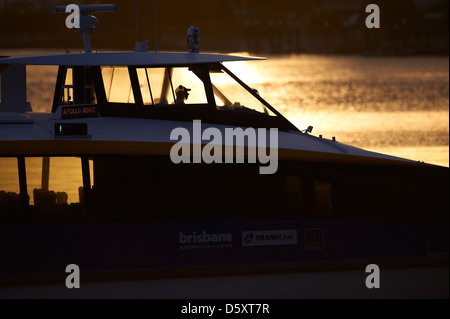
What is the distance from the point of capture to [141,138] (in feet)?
36.1

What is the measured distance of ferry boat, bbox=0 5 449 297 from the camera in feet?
35.1

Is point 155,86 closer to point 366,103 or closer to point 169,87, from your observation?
point 169,87

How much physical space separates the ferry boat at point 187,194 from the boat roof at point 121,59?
0.03m

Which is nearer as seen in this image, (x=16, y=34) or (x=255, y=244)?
(x=255, y=244)

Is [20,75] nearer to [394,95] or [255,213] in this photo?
[255,213]

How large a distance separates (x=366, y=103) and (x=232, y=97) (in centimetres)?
5545

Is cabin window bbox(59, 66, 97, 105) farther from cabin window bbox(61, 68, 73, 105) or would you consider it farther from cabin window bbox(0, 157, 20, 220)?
cabin window bbox(0, 157, 20, 220)

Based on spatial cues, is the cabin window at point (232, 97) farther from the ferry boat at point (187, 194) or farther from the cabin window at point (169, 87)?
the cabin window at point (169, 87)

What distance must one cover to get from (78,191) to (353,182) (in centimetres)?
320

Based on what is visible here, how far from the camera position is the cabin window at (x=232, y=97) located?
11844 millimetres

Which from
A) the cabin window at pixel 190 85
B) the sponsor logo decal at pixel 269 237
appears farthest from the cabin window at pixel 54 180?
the sponsor logo decal at pixel 269 237

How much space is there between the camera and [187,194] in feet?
35.9

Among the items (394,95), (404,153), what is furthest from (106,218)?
(394,95)

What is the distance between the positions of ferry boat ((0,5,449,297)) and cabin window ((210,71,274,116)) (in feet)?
0.06
